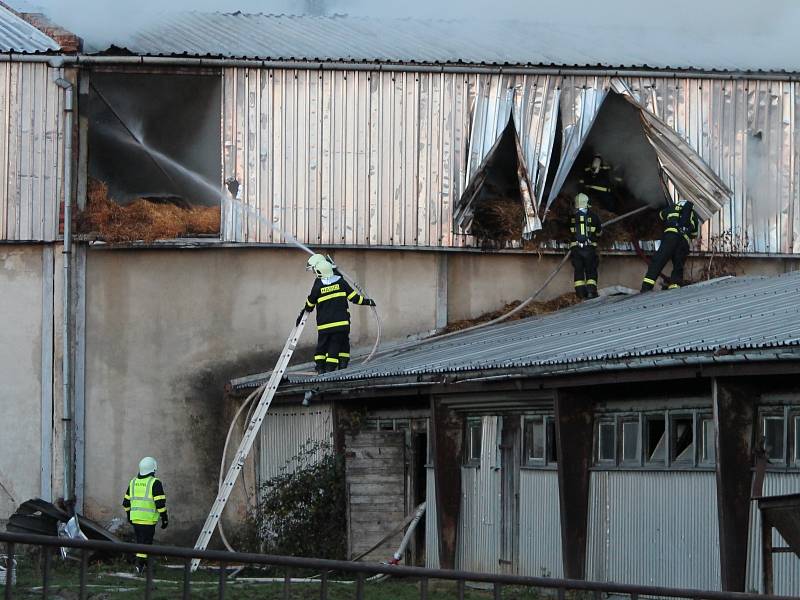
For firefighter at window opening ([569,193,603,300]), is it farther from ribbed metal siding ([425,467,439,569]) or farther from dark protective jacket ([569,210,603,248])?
ribbed metal siding ([425,467,439,569])

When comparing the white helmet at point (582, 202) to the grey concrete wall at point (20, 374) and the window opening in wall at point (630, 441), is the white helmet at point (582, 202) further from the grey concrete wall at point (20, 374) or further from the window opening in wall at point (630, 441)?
the grey concrete wall at point (20, 374)

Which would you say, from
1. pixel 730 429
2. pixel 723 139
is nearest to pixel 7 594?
pixel 730 429

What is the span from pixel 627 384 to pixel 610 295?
25.6 ft

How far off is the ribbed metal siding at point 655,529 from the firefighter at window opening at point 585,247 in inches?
294

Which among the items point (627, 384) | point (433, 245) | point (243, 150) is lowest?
point (627, 384)

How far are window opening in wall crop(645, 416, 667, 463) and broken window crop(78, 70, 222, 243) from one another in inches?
387

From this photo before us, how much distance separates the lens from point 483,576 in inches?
306

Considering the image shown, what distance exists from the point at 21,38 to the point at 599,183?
9152 millimetres

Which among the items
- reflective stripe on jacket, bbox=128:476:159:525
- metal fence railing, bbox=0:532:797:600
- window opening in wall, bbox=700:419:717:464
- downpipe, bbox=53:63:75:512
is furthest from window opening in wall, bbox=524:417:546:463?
downpipe, bbox=53:63:75:512

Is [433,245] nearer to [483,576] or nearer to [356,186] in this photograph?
[356,186]

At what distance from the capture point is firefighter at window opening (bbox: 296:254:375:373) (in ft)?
63.4

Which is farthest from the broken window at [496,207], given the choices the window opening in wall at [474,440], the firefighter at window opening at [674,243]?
the window opening in wall at [474,440]

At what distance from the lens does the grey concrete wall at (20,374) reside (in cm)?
2130

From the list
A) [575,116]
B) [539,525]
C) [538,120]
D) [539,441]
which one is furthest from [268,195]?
[539,525]
